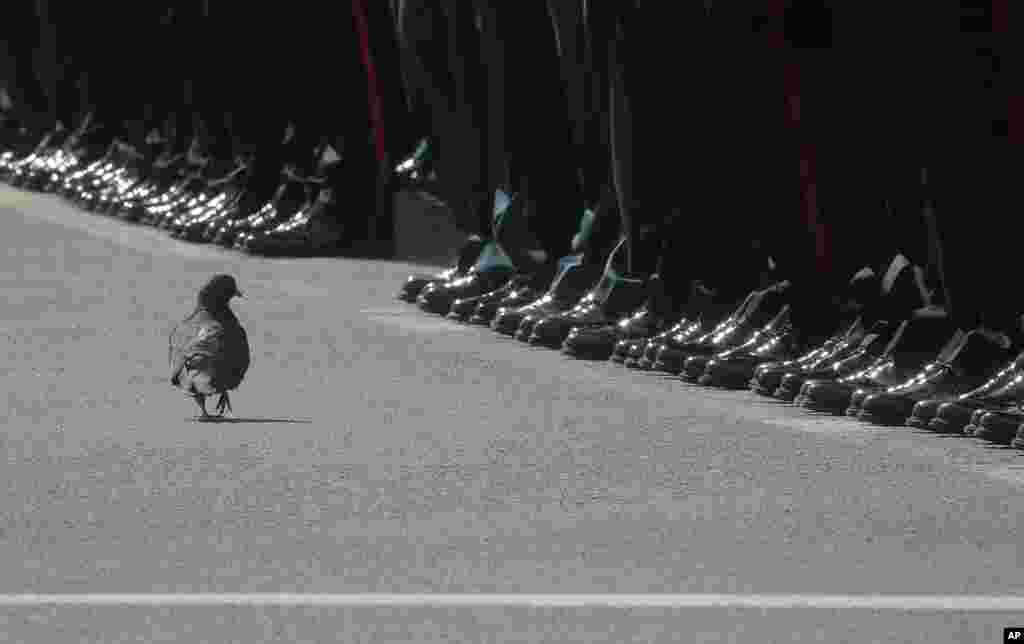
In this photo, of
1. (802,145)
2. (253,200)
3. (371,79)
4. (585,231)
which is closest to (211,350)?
(802,145)

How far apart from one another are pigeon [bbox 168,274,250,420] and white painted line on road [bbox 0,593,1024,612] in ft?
14.8

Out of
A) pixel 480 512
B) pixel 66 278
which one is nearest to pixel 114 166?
pixel 66 278

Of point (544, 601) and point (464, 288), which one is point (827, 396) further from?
point (464, 288)

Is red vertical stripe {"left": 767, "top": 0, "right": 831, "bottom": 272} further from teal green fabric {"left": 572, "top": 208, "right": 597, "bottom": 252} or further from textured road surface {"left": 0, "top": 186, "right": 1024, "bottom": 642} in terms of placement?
teal green fabric {"left": 572, "top": 208, "right": 597, "bottom": 252}

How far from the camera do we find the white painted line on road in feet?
30.2

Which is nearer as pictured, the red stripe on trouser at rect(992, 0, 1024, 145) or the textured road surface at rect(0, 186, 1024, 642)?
the textured road surface at rect(0, 186, 1024, 642)

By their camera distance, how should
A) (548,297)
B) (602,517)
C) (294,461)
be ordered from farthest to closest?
(548,297) → (294,461) → (602,517)

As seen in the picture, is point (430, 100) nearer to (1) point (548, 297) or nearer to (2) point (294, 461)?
(1) point (548, 297)

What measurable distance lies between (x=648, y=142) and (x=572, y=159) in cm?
261

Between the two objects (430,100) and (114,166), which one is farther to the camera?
(114,166)

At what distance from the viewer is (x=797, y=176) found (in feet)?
52.0

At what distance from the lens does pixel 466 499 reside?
37.2 ft

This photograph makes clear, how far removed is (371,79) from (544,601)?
1620 centimetres

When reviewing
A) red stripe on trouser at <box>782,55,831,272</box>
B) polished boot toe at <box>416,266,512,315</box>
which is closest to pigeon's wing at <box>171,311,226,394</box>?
red stripe on trouser at <box>782,55,831,272</box>
